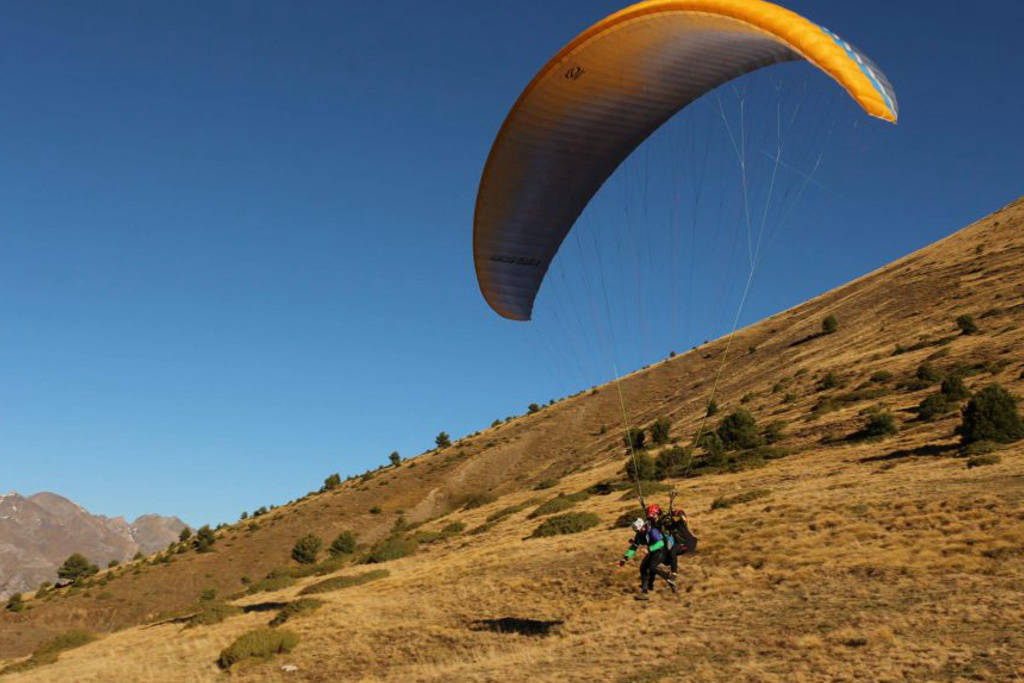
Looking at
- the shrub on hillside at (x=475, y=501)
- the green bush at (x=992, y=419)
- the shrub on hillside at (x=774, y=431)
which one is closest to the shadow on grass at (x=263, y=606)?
the shrub on hillside at (x=475, y=501)

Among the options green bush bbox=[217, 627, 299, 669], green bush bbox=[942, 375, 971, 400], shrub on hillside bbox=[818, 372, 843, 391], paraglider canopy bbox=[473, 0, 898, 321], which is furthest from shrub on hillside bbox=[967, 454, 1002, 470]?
shrub on hillside bbox=[818, 372, 843, 391]

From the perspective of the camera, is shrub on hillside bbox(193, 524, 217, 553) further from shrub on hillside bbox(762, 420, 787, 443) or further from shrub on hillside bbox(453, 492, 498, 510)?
shrub on hillside bbox(762, 420, 787, 443)

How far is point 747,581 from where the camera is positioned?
51.3ft

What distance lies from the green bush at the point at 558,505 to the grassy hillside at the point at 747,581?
1.20 feet

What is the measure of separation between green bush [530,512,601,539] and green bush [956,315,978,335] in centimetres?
2641

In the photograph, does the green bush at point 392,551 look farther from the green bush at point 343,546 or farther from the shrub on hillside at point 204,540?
the shrub on hillside at point 204,540

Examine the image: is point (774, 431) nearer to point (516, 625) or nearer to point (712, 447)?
point (712, 447)

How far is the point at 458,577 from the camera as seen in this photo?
22859 millimetres

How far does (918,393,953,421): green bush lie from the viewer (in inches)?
1136

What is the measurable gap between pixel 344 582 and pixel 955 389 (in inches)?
1012

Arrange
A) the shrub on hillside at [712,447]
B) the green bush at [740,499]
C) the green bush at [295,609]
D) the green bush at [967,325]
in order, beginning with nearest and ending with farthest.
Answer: the green bush at [295,609]
the green bush at [740,499]
the shrub on hillside at [712,447]
the green bush at [967,325]

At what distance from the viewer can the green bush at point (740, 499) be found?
76.8 feet

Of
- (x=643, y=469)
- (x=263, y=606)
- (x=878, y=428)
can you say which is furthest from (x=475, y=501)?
(x=878, y=428)

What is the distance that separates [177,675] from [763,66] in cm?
1989
